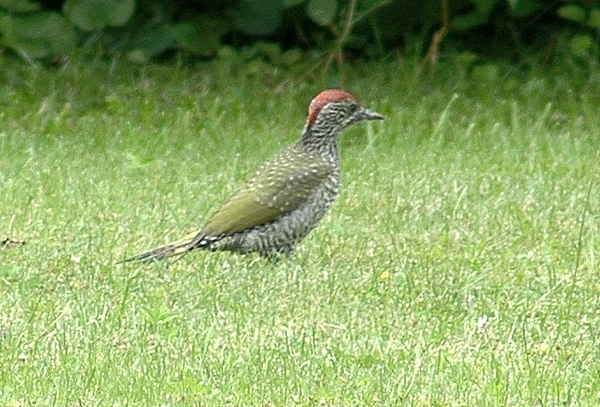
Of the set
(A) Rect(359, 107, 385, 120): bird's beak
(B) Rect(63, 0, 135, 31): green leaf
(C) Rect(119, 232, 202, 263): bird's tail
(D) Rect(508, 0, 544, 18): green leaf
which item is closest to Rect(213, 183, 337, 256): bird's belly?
(C) Rect(119, 232, 202, 263): bird's tail

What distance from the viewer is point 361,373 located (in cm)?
585

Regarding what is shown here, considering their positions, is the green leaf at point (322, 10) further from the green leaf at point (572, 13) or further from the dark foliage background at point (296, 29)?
the green leaf at point (572, 13)

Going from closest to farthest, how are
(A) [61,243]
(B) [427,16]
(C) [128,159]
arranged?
1. (A) [61,243]
2. (C) [128,159]
3. (B) [427,16]

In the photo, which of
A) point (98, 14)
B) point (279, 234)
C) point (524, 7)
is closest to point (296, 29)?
point (98, 14)

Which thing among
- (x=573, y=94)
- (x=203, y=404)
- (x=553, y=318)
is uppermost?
(x=203, y=404)

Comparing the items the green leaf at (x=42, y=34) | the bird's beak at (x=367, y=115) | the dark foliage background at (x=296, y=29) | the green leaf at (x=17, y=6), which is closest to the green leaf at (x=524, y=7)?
the dark foliage background at (x=296, y=29)

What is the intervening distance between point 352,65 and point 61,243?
5.02 m

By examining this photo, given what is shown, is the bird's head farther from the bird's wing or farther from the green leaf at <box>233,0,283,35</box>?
the green leaf at <box>233,0,283,35</box>

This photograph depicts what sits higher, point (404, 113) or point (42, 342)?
point (42, 342)

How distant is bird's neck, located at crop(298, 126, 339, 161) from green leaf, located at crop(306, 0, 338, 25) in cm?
340

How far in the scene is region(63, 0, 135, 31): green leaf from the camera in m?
11.5

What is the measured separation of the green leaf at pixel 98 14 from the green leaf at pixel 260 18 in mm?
950

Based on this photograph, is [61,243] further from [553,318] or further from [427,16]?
[427,16]

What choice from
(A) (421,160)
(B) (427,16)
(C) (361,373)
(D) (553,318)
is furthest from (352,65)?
(C) (361,373)
